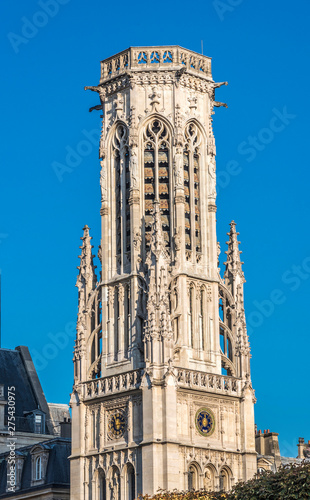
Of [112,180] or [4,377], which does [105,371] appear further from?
[4,377]

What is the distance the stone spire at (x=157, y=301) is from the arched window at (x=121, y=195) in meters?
2.87

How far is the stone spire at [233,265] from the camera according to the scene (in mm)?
83125

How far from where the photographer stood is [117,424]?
257 ft

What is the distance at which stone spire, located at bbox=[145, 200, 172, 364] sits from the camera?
251 feet

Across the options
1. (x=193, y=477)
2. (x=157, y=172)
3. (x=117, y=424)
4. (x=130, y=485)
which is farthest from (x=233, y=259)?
(x=130, y=485)

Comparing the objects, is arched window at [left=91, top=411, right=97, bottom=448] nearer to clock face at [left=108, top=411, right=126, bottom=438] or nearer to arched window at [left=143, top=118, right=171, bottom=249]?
clock face at [left=108, top=411, right=126, bottom=438]

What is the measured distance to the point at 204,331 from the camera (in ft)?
265

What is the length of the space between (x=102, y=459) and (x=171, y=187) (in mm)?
17109

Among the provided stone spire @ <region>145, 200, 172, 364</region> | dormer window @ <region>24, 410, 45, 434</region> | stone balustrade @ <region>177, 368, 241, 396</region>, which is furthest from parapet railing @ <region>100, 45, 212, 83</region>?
dormer window @ <region>24, 410, 45, 434</region>

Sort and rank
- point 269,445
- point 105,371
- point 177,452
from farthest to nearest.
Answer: point 269,445 < point 105,371 < point 177,452

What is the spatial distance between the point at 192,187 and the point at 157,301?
8884 millimetres

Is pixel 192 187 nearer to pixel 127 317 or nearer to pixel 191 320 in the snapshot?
pixel 191 320

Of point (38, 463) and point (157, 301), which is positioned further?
point (38, 463)

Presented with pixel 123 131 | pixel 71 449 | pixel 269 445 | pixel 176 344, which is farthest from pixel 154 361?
pixel 269 445
